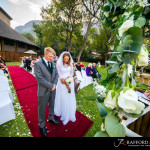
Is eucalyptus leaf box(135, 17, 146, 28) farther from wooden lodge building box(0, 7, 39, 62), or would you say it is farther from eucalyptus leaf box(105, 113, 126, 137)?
wooden lodge building box(0, 7, 39, 62)

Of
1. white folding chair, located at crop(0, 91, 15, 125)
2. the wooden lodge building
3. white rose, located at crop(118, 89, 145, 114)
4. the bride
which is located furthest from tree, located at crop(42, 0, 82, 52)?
white rose, located at crop(118, 89, 145, 114)

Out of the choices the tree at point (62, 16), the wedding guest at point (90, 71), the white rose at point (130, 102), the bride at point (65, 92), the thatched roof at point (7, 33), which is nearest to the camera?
the white rose at point (130, 102)

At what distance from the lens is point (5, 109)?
8.32 ft

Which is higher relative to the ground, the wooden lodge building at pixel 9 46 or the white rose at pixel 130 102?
the wooden lodge building at pixel 9 46

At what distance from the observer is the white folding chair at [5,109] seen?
2.51 m

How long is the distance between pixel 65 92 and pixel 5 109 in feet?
6.17

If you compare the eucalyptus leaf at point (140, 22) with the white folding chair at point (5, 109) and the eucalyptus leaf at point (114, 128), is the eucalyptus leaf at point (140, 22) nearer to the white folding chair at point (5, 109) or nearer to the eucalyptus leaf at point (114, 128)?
the eucalyptus leaf at point (114, 128)

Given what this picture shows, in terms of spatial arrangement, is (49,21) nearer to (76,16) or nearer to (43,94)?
(76,16)

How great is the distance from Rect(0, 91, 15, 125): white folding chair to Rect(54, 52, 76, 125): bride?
149 centimetres

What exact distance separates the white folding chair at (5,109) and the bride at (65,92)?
1486 mm

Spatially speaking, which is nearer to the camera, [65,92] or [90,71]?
[65,92]

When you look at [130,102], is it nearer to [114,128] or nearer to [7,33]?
[114,128]
